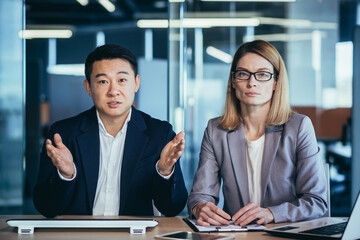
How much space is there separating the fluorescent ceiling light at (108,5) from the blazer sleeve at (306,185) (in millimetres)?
3187

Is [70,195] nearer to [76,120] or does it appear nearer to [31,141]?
[76,120]

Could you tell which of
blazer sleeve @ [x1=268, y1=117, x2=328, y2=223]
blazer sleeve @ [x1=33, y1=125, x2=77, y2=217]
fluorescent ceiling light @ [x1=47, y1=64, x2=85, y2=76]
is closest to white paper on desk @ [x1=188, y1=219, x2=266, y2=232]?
blazer sleeve @ [x1=268, y1=117, x2=328, y2=223]

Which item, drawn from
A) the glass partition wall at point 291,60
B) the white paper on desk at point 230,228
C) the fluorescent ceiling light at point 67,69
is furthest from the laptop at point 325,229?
the glass partition wall at point 291,60

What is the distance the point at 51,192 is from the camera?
2020 millimetres

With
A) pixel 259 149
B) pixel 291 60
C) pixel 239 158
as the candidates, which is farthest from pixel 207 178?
pixel 291 60

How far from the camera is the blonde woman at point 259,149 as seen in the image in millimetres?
2105

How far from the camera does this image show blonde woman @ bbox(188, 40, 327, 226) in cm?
211

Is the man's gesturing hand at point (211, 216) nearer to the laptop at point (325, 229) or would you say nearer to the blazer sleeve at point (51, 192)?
the laptop at point (325, 229)

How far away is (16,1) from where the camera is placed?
15.0 ft

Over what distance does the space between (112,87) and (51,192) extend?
0.58 meters

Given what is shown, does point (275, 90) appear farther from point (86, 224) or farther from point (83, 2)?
point (83, 2)

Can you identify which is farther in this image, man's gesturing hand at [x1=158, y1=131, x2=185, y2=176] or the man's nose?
the man's nose

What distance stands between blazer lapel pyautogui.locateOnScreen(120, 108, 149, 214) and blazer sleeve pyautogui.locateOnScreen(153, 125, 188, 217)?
0.51ft

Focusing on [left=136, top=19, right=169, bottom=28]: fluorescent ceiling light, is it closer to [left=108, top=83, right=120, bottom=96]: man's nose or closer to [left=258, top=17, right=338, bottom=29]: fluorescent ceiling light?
[left=258, top=17, right=338, bottom=29]: fluorescent ceiling light
